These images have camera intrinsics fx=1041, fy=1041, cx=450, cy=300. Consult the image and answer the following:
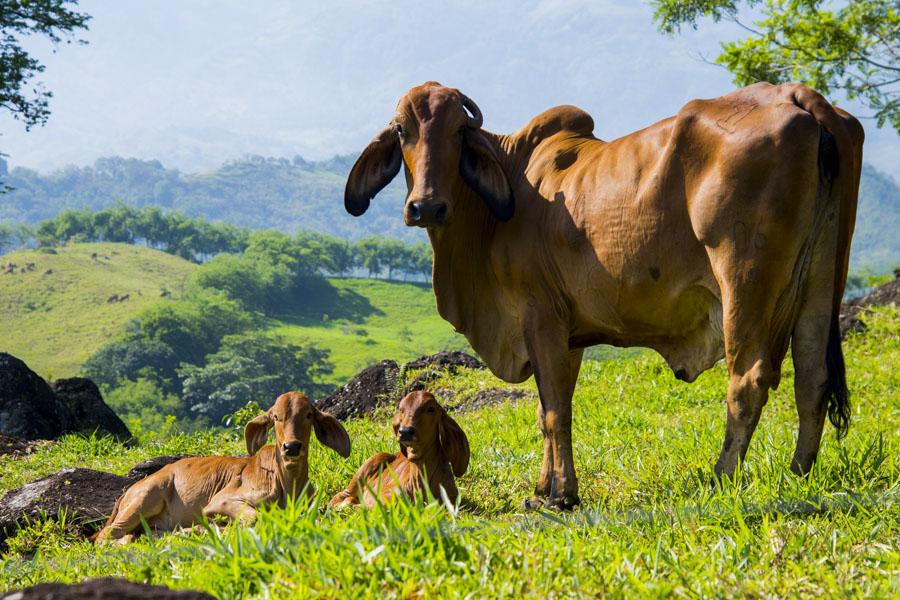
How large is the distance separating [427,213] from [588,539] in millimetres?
2049

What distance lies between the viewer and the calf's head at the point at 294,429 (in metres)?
5.76

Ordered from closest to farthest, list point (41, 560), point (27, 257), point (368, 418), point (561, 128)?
1. point (41, 560)
2. point (561, 128)
3. point (368, 418)
4. point (27, 257)

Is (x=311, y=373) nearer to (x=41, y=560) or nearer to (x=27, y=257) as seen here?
(x=27, y=257)

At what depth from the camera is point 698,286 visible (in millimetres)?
5254

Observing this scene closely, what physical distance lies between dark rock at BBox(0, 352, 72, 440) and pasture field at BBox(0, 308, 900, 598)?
5.43 m

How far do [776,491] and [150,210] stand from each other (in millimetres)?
150049

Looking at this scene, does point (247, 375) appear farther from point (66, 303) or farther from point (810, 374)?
point (810, 374)

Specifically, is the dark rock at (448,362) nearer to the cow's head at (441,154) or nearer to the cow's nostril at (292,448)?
the cow's head at (441,154)

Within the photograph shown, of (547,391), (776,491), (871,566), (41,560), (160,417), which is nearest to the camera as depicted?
(871,566)

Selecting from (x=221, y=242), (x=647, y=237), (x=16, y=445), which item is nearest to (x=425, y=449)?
(x=647, y=237)

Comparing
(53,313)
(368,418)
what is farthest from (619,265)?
(53,313)

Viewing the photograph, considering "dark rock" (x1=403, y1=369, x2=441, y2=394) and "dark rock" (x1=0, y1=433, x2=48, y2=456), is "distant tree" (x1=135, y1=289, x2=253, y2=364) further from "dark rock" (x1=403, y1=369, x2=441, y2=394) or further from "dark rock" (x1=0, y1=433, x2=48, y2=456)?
"dark rock" (x1=0, y1=433, x2=48, y2=456)

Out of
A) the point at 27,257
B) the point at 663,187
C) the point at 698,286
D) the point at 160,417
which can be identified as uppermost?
the point at 663,187

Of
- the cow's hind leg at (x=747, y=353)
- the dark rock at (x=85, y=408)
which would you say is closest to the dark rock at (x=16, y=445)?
the dark rock at (x=85, y=408)
